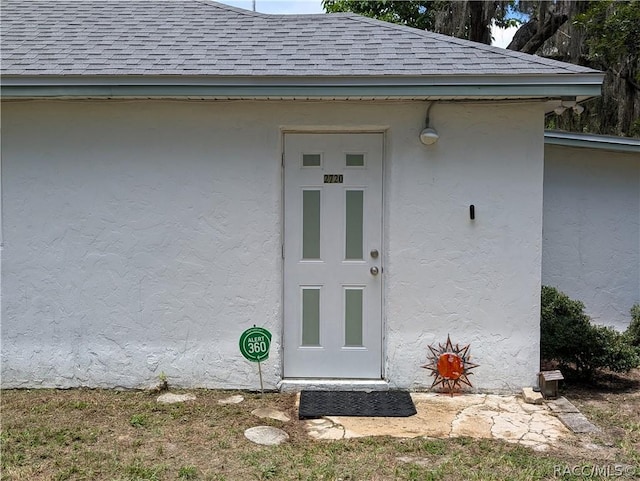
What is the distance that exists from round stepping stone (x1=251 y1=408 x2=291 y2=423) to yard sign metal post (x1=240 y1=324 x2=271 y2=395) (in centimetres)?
50

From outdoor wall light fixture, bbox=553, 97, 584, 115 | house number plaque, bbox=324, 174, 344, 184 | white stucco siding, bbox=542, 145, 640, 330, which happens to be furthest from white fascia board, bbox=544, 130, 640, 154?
house number plaque, bbox=324, 174, 344, 184

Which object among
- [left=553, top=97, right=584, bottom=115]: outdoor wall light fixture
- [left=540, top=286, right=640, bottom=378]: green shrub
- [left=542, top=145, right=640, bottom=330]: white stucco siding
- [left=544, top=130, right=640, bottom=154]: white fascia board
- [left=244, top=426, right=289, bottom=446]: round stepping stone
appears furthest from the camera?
[left=542, top=145, right=640, bottom=330]: white stucco siding

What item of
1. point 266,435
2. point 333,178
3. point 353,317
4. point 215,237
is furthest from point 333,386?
point 333,178

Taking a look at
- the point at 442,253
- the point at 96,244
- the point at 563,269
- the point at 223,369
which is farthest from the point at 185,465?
the point at 563,269

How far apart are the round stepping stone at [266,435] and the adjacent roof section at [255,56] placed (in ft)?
9.06

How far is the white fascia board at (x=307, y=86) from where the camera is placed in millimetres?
4527

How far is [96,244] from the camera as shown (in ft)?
16.3

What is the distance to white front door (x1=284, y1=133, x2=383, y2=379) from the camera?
16.5 feet

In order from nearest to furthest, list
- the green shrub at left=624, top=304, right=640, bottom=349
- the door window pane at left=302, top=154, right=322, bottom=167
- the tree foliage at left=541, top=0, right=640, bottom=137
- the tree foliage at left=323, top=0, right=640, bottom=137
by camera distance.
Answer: the door window pane at left=302, top=154, right=322, bottom=167
the green shrub at left=624, top=304, right=640, bottom=349
the tree foliage at left=541, top=0, right=640, bottom=137
the tree foliage at left=323, top=0, right=640, bottom=137

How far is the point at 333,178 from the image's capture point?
5031 millimetres

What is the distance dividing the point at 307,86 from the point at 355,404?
2758 mm

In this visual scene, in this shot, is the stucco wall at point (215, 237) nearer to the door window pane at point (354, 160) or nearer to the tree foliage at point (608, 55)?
the door window pane at point (354, 160)

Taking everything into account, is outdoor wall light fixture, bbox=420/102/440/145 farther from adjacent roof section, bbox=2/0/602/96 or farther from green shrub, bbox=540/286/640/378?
green shrub, bbox=540/286/640/378

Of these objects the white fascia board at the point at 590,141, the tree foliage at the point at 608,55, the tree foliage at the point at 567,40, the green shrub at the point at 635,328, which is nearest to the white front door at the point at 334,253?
the white fascia board at the point at 590,141
